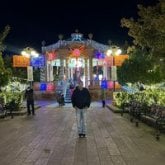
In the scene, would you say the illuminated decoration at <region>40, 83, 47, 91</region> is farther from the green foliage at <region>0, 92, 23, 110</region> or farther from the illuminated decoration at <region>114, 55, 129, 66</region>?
the green foliage at <region>0, 92, 23, 110</region>

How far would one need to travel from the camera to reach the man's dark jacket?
1659cm

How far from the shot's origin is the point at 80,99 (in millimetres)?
16641

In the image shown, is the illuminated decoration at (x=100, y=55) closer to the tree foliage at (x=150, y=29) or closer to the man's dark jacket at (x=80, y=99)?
the tree foliage at (x=150, y=29)

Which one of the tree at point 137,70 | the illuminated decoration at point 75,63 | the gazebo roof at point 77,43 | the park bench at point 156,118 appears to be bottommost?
the park bench at point 156,118

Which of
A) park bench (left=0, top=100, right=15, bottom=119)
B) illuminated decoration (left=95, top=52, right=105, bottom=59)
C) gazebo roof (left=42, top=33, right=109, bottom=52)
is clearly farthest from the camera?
gazebo roof (left=42, top=33, right=109, bottom=52)

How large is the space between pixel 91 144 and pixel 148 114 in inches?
271

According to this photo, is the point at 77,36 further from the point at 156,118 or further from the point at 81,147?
the point at 81,147

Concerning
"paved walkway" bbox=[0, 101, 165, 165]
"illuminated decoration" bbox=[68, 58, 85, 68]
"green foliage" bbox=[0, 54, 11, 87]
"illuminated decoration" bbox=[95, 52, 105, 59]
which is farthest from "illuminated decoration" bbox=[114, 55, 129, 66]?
"paved walkway" bbox=[0, 101, 165, 165]

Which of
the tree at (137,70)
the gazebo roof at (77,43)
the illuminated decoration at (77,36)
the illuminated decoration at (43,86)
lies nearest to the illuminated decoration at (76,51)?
the gazebo roof at (77,43)

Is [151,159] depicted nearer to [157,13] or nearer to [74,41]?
[157,13]

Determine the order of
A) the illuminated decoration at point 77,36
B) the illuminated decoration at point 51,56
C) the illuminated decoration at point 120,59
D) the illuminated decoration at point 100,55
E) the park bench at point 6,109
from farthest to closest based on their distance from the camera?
the illuminated decoration at point 77,36 < the illuminated decoration at point 51,56 < the illuminated decoration at point 100,55 < the illuminated decoration at point 120,59 < the park bench at point 6,109

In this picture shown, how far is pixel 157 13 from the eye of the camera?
64.1ft

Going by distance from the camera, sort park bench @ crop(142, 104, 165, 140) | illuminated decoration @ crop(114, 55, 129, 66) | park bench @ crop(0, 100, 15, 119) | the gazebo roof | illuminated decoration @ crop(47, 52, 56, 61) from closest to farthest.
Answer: park bench @ crop(142, 104, 165, 140) < park bench @ crop(0, 100, 15, 119) < illuminated decoration @ crop(114, 55, 129, 66) < the gazebo roof < illuminated decoration @ crop(47, 52, 56, 61)

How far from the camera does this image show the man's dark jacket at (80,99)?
16.6 meters
